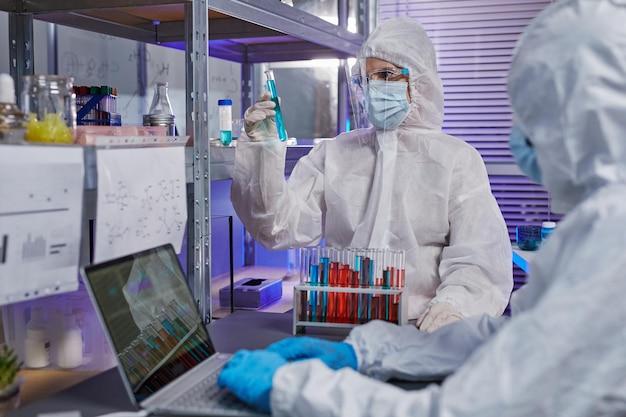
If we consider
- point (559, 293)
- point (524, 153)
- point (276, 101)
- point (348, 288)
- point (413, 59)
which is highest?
point (413, 59)

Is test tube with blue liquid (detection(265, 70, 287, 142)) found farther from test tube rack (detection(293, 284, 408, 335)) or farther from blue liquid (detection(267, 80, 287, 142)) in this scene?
test tube rack (detection(293, 284, 408, 335))

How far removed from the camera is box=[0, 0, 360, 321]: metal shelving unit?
4.83 feet

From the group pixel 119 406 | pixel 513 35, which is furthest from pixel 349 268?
pixel 513 35

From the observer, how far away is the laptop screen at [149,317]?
1.05 m

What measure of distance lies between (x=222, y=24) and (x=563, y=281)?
56.4 inches

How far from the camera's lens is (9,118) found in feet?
3.39

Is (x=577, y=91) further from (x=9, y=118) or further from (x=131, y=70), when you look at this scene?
(x=131, y=70)

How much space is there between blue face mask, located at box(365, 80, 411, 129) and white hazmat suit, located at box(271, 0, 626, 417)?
845 mm

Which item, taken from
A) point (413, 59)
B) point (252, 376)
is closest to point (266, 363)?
point (252, 376)

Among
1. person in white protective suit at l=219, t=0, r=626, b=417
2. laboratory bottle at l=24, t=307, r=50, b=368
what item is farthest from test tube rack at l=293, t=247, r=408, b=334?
laboratory bottle at l=24, t=307, r=50, b=368

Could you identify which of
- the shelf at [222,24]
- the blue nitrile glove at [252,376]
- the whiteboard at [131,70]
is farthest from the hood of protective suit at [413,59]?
the blue nitrile glove at [252,376]

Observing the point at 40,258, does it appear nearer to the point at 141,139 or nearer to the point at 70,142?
the point at 70,142

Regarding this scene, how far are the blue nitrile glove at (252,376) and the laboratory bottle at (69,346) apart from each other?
445 millimetres

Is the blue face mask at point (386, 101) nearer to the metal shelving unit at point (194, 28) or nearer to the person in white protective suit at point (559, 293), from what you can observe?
the metal shelving unit at point (194, 28)
